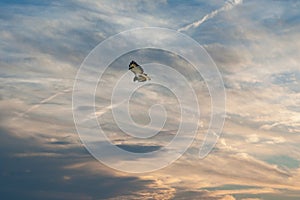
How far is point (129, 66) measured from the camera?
19162 centimetres

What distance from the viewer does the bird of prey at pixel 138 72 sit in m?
191

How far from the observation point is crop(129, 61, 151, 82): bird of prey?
19138 centimetres

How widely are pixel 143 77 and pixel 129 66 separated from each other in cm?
568

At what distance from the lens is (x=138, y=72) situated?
193625 mm

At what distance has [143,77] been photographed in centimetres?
19612
